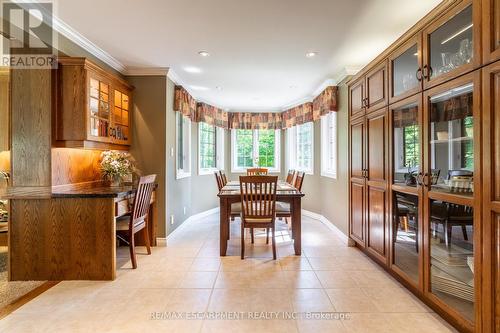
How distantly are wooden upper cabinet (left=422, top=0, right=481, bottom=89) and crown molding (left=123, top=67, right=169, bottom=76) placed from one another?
309cm

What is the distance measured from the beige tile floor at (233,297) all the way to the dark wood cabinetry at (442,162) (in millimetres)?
311

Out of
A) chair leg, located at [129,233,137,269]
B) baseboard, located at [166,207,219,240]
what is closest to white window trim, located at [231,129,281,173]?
baseboard, located at [166,207,219,240]

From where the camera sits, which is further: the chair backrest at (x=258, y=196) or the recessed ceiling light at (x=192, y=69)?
the recessed ceiling light at (x=192, y=69)

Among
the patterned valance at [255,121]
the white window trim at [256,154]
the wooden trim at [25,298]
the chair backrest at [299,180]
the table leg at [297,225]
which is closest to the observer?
the wooden trim at [25,298]

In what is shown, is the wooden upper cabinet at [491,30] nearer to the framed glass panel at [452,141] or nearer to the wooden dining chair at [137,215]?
the framed glass panel at [452,141]

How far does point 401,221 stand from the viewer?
254 centimetres

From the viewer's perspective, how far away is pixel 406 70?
2426 millimetres

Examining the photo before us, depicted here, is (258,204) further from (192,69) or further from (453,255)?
(192,69)

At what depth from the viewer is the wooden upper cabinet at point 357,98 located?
327cm

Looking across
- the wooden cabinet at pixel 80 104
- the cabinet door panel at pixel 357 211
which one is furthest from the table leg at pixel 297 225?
the wooden cabinet at pixel 80 104

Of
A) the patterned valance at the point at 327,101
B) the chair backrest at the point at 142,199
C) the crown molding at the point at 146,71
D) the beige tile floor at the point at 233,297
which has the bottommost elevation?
the beige tile floor at the point at 233,297

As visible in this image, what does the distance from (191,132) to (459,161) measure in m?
4.39

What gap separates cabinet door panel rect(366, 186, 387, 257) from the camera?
9.14 feet

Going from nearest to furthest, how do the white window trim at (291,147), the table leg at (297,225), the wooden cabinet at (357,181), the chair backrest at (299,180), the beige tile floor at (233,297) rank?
1. the beige tile floor at (233,297)
2. the wooden cabinet at (357,181)
3. the table leg at (297,225)
4. the chair backrest at (299,180)
5. the white window trim at (291,147)
